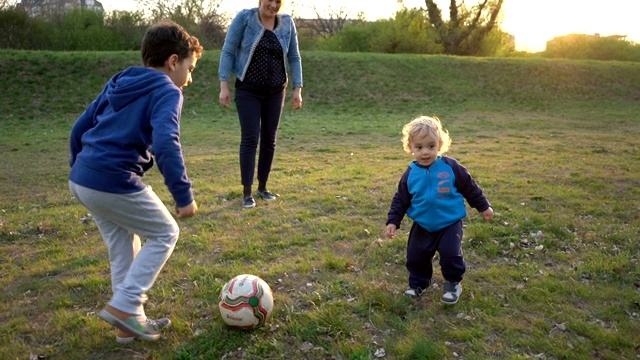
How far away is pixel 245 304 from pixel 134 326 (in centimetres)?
69

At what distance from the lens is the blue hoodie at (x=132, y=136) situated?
9.55ft

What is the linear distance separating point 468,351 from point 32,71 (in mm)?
24167

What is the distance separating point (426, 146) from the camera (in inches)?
151

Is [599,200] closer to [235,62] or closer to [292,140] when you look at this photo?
[235,62]

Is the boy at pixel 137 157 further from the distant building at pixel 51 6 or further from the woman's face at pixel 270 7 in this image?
the distant building at pixel 51 6

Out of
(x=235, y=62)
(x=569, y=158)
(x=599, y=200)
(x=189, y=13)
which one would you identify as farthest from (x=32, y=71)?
(x=599, y=200)

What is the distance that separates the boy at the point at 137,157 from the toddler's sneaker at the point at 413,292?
6.04ft

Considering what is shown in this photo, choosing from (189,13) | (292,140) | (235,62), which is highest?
(189,13)

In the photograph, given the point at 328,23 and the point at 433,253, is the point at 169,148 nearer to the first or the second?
the point at 433,253

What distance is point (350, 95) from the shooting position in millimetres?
24500

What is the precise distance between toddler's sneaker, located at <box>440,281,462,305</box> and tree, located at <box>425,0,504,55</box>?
3725 cm

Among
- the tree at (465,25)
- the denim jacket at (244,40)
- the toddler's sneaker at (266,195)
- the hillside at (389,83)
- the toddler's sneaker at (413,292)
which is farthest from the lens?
the tree at (465,25)

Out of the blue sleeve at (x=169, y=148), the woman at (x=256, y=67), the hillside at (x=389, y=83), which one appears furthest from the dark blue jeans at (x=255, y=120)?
the hillside at (x=389, y=83)

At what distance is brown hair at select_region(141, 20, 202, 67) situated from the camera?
10.4 feet
